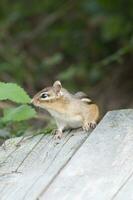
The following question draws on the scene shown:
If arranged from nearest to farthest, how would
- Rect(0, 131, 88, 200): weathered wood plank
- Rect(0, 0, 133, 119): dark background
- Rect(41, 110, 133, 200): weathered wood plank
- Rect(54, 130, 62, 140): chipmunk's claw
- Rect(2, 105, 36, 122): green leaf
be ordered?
Rect(41, 110, 133, 200): weathered wood plank < Rect(0, 131, 88, 200): weathered wood plank < Rect(54, 130, 62, 140): chipmunk's claw < Rect(2, 105, 36, 122): green leaf < Rect(0, 0, 133, 119): dark background

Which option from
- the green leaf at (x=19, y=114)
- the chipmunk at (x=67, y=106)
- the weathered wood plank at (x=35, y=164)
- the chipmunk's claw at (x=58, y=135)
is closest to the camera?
the weathered wood plank at (x=35, y=164)

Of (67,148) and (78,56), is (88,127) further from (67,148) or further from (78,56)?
(78,56)

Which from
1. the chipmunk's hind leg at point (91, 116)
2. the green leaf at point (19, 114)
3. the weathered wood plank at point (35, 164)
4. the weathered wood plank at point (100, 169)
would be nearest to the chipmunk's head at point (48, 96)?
the green leaf at point (19, 114)

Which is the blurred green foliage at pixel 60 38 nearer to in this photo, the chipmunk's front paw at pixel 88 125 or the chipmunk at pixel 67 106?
the chipmunk at pixel 67 106

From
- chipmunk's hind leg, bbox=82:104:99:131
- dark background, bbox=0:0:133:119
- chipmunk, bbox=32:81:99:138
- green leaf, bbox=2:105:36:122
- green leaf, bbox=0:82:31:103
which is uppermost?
green leaf, bbox=0:82:31:103

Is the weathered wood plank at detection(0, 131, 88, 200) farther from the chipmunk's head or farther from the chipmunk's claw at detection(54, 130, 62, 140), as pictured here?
the chipmunk's head

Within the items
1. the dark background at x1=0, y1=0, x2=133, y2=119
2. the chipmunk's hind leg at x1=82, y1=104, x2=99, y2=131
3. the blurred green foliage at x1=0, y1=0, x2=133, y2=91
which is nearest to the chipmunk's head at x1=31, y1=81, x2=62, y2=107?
the chipmunk's hind leg at x1=82, y1=104, x2=99, y2=131

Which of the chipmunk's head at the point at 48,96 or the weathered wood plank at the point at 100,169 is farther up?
the chipmunk's head at the point at 48,96

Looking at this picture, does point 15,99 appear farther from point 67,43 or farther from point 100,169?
point 67,43
